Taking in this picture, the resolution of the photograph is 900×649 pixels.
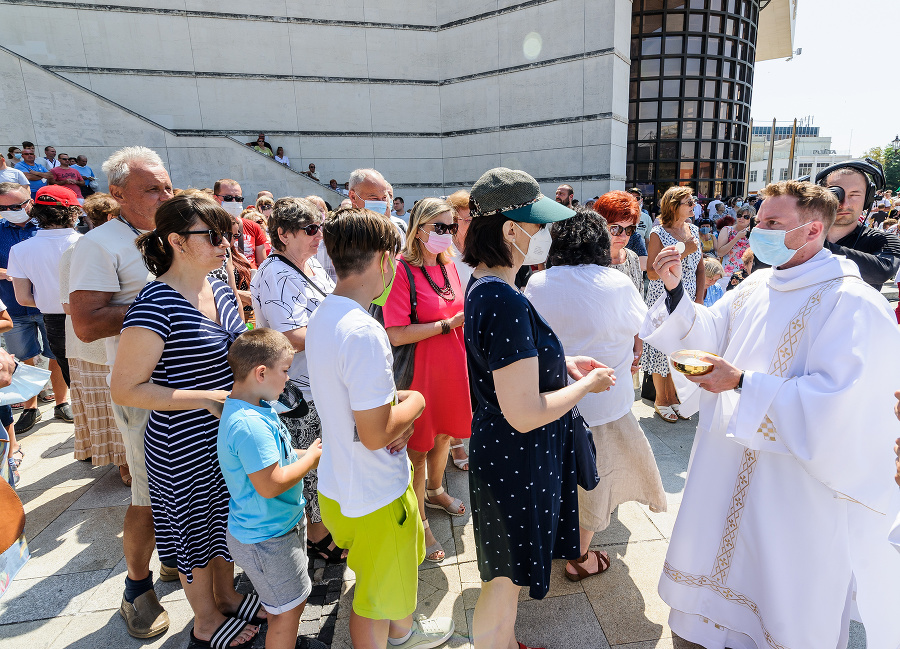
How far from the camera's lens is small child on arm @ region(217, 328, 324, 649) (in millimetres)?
1851

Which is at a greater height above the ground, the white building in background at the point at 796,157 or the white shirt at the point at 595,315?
the white building in background at the point at 796,157

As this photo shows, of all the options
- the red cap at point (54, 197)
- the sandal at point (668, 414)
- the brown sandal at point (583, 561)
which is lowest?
the sandal at point (668, 414)

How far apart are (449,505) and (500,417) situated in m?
1.74

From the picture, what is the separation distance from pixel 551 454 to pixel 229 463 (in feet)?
4.25

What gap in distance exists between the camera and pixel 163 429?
2.07m

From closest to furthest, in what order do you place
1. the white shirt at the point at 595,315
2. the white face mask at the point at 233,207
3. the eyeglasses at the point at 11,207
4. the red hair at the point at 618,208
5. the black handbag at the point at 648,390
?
the white shirt at the point at 595,315 < the red hair at the point at 618,208 < the eyeglasses at the point at 11,207 < the black handbag at the point at 648,390 < the white face mask at the point at 233,207

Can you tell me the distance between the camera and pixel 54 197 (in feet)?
14.3

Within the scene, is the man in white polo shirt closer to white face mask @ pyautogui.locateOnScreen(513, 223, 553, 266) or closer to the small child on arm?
the small child on arm

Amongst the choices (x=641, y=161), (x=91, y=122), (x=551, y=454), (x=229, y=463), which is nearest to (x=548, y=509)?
(x=551, y=454)

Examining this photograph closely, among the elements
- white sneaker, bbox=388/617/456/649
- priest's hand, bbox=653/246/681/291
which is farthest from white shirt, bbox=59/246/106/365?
priest's hand, bbox=653/246/681/291

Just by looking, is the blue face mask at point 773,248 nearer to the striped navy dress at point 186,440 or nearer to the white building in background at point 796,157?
the striped navy dress at point 186,440

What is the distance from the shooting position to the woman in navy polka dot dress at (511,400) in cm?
164

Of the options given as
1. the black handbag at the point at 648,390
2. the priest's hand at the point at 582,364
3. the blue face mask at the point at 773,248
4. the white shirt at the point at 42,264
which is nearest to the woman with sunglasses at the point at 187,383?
the priest's hand at the point at 582,364

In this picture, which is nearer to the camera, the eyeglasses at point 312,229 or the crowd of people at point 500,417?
the crowd of people at point 500,417
